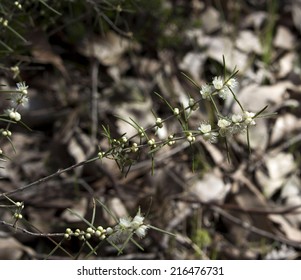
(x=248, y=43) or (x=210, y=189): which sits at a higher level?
(x=248, y=43)

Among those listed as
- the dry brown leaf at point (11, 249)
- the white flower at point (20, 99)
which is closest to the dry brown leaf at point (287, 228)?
the dry brown leaf at point (11, 249)

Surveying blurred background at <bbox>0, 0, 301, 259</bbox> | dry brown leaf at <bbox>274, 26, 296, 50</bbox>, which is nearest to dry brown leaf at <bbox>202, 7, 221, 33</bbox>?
blurred background at <bbox>0, 0, 301, 259</bbox>

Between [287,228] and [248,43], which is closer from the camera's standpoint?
[287,228]

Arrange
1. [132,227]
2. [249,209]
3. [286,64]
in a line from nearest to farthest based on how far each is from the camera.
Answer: [132,227]
[249,209]
[286,64]

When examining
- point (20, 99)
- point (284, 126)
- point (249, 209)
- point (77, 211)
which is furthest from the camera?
point (284, 126)

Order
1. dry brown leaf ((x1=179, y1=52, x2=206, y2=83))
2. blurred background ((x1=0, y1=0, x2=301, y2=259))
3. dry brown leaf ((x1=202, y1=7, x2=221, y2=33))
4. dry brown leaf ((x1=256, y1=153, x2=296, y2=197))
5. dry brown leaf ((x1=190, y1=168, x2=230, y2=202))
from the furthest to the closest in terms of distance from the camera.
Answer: dry brown leaf ((x1=202, y1=7, x2=221, y2=33)) → dry brown leaf ((x1=179, y1=52, x2=206, y2=83)) → dry brown leaf ((x1=256, y1=153, x2=296, y2=197)) → dry brown leaf ((x1=190, y1=168, x2=230, y2=202)) → blurred background ((x1=0, y1=0, x2=301, y2=259))

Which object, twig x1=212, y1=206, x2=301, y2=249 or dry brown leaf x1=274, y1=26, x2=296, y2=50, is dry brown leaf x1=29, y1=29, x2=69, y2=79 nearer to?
twig x1=212, y1=206, x2=301, y2=249

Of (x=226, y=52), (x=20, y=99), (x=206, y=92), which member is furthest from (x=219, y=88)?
(x=226, y=52)

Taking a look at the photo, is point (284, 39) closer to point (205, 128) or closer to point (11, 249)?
point (11, 249)

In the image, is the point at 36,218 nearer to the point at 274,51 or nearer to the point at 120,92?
the point at 120,92

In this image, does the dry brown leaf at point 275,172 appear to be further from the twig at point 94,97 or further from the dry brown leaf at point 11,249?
the dry brown leaf at point 11,249

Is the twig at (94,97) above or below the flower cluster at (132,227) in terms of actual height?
above
